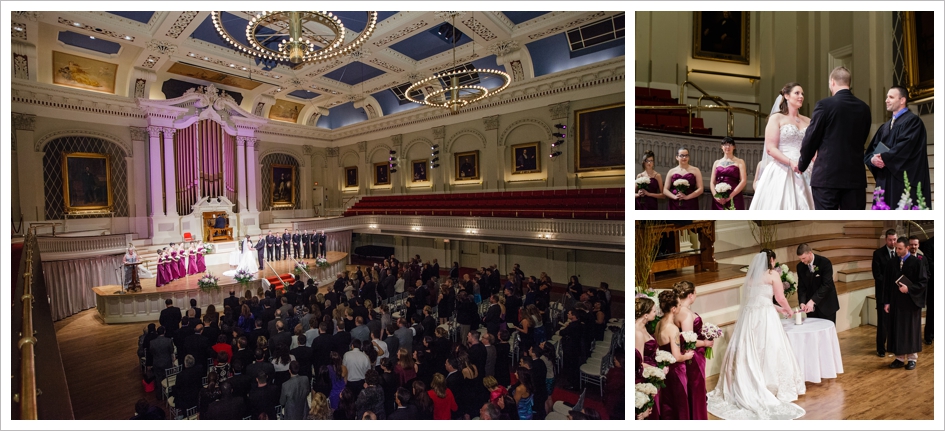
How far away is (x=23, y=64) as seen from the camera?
4785 mm

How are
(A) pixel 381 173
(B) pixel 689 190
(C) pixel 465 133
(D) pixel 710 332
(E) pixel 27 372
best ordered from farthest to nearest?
(C) pixel 465 133 → (A) pixel 381 173 → (B) pixel 689 190 → (D) pixel 710 332 → (E) pixel 27 372

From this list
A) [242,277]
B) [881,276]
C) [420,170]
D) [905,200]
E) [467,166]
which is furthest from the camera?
[467,166]

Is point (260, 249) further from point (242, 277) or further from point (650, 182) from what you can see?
point (650, 182)

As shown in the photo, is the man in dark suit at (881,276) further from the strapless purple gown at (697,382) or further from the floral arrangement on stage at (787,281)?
the strapless purple gown at (697,382)

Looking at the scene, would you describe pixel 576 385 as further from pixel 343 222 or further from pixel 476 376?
pixel 343 222

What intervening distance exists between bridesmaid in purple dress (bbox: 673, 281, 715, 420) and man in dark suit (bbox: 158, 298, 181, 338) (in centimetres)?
597

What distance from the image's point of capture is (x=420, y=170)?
7.47 meters

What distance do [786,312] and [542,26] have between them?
19.3 feet

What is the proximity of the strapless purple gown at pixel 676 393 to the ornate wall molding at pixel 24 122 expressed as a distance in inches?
288

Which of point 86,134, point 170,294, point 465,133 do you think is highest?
point 465,133

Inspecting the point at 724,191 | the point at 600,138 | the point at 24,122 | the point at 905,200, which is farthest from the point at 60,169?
the point at 905,200

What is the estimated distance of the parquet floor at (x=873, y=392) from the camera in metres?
2.99

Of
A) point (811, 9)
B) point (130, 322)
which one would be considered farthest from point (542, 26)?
point (130, 322)

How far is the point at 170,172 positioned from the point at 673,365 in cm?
687
